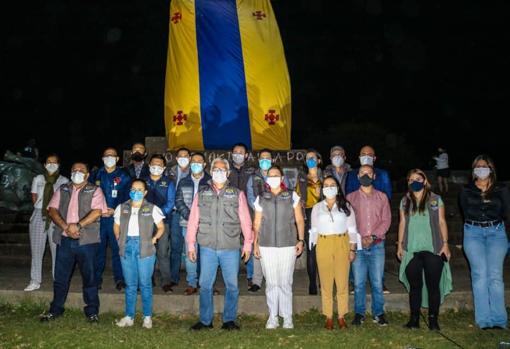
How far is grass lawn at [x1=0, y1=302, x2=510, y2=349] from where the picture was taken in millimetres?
6051

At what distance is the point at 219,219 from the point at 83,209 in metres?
1.79

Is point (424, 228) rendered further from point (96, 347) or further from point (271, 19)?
point (271, 19)

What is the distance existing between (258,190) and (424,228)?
87.7 inches

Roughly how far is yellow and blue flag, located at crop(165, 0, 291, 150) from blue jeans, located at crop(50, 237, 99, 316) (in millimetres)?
4440

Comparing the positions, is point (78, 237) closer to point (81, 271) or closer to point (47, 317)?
point (81, 271)

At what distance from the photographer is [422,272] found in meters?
6.88

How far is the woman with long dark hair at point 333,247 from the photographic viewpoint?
676 cm

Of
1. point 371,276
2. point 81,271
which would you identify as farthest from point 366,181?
point 81,271

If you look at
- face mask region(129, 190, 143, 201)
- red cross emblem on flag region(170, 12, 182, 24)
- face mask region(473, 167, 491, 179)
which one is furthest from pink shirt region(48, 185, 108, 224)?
red cross emblem on flag region(170, 12, 182, 24)

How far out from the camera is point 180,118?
11.3 m

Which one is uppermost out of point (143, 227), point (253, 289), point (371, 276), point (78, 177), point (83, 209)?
point (78, 177)

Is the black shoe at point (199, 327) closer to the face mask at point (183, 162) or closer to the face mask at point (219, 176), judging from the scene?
the face mask at point (219, 176)

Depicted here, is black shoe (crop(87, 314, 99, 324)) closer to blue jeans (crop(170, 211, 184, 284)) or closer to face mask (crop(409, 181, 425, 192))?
blue jeans (crop(170, 211, 184, 284))

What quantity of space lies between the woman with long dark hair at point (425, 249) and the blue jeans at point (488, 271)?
35 cm
